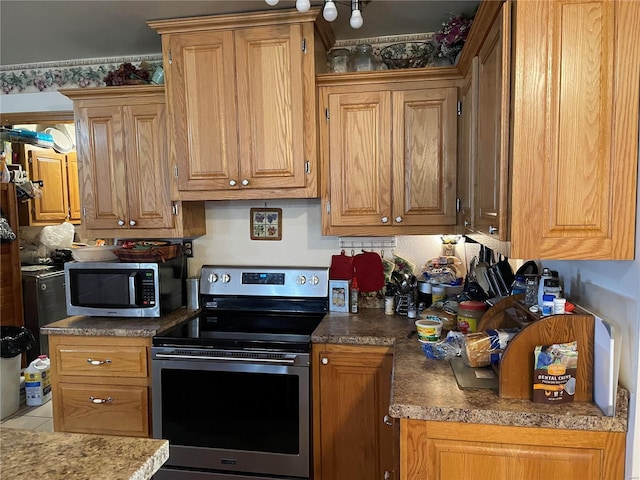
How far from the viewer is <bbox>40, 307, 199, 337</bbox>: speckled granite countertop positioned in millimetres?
2166

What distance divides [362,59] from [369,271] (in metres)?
1.16

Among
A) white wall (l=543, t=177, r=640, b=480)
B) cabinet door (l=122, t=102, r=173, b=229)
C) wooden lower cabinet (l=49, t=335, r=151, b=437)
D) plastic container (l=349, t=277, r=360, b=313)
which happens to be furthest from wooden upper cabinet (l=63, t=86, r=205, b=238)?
white wall (l=543, t=177, r=640, b=480)

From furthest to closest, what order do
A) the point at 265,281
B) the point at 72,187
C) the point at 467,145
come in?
the point at 72,187, the point at 265,281, the point at 467,145

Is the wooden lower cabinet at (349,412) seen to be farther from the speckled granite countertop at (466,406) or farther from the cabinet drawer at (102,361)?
the cabinet drawer at (102,361)

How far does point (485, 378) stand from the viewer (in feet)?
4.75

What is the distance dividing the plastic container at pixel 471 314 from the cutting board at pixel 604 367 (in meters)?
0.55

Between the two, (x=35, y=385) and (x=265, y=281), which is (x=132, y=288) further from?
(x=35, y=385)

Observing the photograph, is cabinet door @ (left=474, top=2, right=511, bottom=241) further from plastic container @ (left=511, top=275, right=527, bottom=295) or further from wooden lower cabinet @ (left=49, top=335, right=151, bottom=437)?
wooden lower cabinet @ (left=49, top=335, right=151, bottom=437)

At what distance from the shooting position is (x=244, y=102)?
7.16ft

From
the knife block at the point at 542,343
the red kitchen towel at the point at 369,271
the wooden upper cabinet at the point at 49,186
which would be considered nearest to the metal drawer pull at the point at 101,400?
the red kitchen towel at the point at 369,271

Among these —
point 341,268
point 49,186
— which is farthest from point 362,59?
point 49,186

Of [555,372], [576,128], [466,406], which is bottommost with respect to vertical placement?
[466,406]

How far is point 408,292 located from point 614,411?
4.22 ft

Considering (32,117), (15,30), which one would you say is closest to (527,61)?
(15,30)
